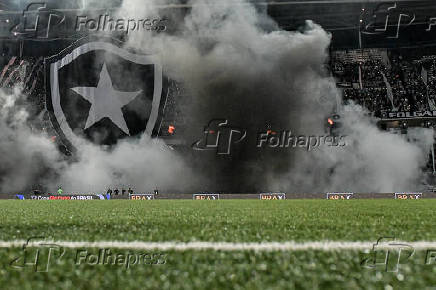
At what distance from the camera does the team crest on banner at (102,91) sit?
25.4 meters

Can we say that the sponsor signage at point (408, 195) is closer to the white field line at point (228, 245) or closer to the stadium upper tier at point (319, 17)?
the stadium upper tier at point (319, 17)

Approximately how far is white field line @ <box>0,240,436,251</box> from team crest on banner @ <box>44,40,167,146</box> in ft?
77.1

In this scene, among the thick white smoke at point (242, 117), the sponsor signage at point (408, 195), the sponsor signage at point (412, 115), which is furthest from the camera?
the thick white smoke at point (242, 117)

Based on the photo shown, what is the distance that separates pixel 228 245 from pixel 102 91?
Result: 80.7ft

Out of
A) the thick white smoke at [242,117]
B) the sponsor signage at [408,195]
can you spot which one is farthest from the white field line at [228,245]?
the thick white smoke at [242,117]

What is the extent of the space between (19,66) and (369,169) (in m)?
22.7

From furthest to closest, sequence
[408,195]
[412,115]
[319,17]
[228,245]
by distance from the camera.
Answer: [319,17] → [412,115] → [408,195] → [228,245]

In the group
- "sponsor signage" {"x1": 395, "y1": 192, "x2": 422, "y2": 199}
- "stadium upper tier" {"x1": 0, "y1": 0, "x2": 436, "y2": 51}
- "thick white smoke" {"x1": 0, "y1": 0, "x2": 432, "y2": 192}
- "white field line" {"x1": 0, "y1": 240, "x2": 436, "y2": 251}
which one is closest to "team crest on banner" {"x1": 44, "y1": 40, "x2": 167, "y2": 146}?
"thick white smoke" {"x1": 0, "y1": 0, "x2": 432, "y2": 192}

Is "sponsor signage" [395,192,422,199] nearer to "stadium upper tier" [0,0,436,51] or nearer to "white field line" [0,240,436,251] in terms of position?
"stadium upper tier" [0,0,436,51]

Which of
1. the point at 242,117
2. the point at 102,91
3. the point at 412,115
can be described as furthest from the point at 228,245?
the point at 242,117

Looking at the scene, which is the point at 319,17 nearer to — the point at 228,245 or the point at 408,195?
the point at 408,195

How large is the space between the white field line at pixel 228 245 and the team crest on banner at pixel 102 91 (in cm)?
2351

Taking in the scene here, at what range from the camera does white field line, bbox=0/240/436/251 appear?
2.40 m

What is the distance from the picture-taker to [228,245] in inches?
99.4
